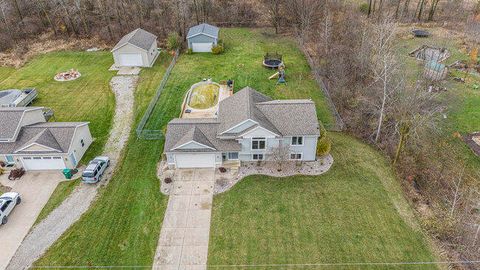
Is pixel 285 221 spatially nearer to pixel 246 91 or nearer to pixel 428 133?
pixel 246 91

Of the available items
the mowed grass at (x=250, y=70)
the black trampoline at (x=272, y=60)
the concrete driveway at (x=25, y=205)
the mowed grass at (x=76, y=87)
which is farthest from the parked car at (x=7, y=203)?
the black trampoline at (x=272, y=60)

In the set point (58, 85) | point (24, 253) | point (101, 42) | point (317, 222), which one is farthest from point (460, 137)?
point (101, 42)

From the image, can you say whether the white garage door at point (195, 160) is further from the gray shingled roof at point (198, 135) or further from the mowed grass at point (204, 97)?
the mowed grass at point (204, 97)

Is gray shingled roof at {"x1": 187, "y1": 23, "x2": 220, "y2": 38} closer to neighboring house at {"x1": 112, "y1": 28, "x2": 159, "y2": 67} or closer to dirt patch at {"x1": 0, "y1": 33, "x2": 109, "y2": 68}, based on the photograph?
neighboring house at {"x1": 112, "y1": 28, "x2": 159, "y2": 67}

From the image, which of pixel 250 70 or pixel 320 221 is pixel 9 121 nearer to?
pixel 320 221

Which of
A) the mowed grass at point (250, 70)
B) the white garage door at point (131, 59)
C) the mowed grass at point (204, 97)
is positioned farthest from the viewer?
the white garage door at point (131, 59)

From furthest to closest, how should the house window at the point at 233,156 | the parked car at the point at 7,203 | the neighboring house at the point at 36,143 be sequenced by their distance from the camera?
the house window at the point at 233,156, the neighboring house at the point at 36,143, the parked car at the point at 7,203

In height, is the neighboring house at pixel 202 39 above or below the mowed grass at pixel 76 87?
above

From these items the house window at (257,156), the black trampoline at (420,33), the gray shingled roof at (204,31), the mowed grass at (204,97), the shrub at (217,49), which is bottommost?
the house window at (257,156)
